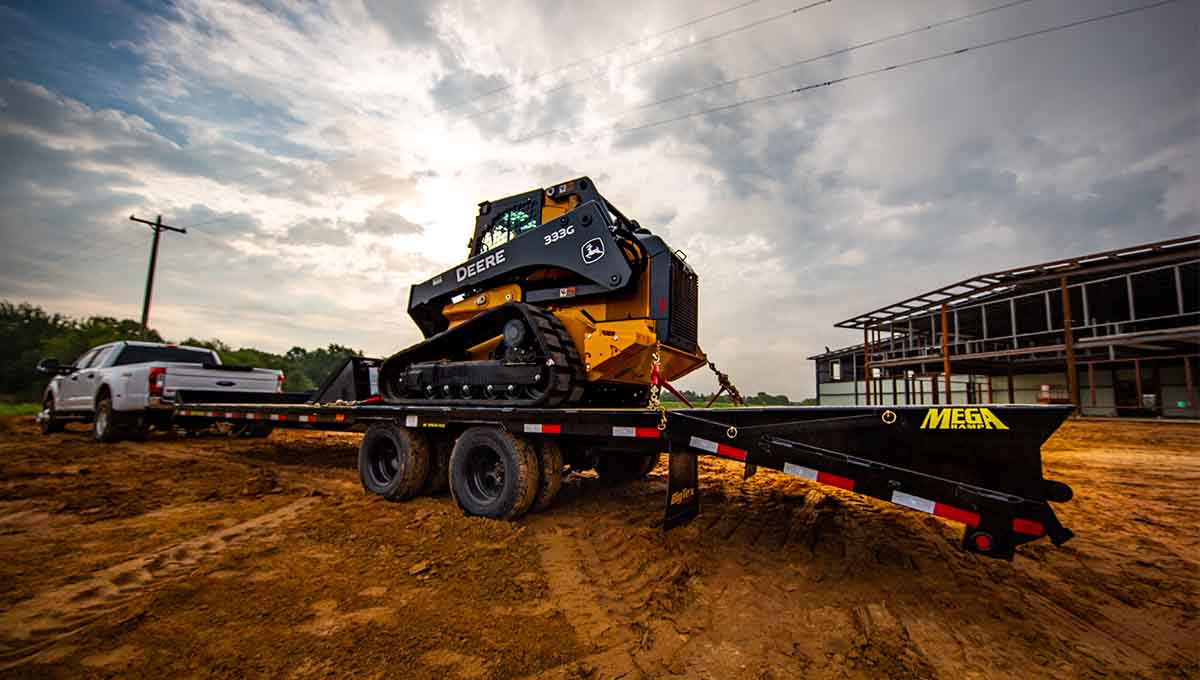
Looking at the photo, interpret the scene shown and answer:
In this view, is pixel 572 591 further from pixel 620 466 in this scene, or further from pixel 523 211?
pixel 523 211

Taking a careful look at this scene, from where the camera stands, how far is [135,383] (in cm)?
908

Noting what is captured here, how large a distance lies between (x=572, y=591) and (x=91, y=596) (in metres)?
2.74

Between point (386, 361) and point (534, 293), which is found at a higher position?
point (534, 293)

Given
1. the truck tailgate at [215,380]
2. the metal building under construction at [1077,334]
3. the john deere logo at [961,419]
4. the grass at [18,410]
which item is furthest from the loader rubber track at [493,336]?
the grass at [18,410]

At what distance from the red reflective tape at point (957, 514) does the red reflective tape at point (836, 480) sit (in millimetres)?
443

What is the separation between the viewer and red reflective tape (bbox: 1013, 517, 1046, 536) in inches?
104

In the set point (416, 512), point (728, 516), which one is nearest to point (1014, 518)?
point (728, 516)

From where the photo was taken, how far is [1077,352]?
63.6 feet

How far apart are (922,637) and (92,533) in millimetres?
5884

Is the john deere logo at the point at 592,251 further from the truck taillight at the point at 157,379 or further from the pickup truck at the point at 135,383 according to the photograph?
the truck taillight at the point at 157,379

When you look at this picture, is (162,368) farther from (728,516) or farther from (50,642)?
(728,516)

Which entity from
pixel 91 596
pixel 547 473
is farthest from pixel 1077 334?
pixel 91 596

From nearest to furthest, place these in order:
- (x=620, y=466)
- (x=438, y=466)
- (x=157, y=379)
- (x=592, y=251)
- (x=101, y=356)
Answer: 1. (x=592, y=251)
2. (x=438, y=466)
3. (x=620, y=466)
4. (x=157, y=379)
5. (x=101, y=356)

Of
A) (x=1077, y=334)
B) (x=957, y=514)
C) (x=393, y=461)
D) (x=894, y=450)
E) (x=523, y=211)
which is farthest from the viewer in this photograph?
(x=1077, y=334)
